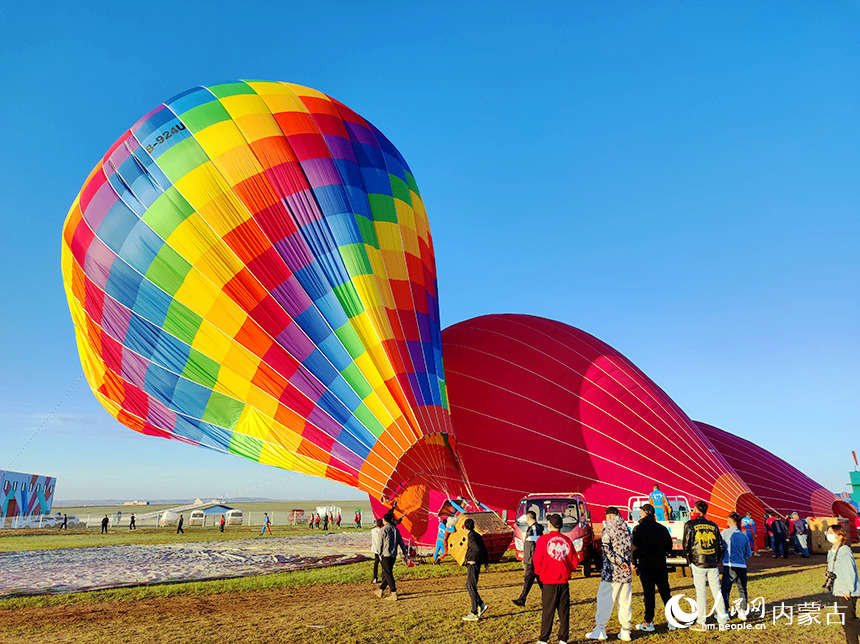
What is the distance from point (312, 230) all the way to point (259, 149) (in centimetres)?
225

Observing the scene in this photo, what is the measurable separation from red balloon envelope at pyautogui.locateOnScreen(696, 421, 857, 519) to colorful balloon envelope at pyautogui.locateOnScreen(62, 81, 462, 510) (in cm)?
1180

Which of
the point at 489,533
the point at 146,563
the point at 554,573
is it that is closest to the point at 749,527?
the point at 489,533

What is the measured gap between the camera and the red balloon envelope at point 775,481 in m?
20.7

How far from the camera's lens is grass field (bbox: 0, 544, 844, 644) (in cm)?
740

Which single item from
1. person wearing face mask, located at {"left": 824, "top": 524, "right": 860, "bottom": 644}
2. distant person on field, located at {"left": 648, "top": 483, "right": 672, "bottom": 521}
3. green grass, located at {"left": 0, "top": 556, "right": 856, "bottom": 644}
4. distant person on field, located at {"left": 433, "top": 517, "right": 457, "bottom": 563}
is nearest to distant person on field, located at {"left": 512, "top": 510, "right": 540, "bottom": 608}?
green grass, located at {"left": 0, "top": 556, "right": 856, "bottom": 644}

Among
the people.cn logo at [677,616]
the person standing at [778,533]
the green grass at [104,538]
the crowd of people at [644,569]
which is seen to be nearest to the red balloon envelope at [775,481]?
the person standing at [778,533]

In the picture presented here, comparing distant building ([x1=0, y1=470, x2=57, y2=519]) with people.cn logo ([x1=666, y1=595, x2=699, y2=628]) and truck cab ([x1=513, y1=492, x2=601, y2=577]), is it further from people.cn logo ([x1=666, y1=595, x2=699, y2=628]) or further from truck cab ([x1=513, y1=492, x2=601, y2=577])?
people.cn logo ([x1=666, y1=595, x2=699, y2=628])

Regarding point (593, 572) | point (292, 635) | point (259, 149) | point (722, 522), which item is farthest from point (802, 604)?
point (259, 149)

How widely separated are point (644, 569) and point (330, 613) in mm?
4397

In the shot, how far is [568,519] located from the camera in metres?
12.7

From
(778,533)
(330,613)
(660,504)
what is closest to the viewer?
(330,613)

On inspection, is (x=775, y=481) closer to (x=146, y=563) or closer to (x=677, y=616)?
(x=677, y=616)

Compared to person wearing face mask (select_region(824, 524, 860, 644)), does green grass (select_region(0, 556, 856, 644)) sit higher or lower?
lower

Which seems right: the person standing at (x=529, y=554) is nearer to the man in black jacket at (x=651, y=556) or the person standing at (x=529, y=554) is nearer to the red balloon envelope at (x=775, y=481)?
the man in black jacket at (x=651, y=556)
